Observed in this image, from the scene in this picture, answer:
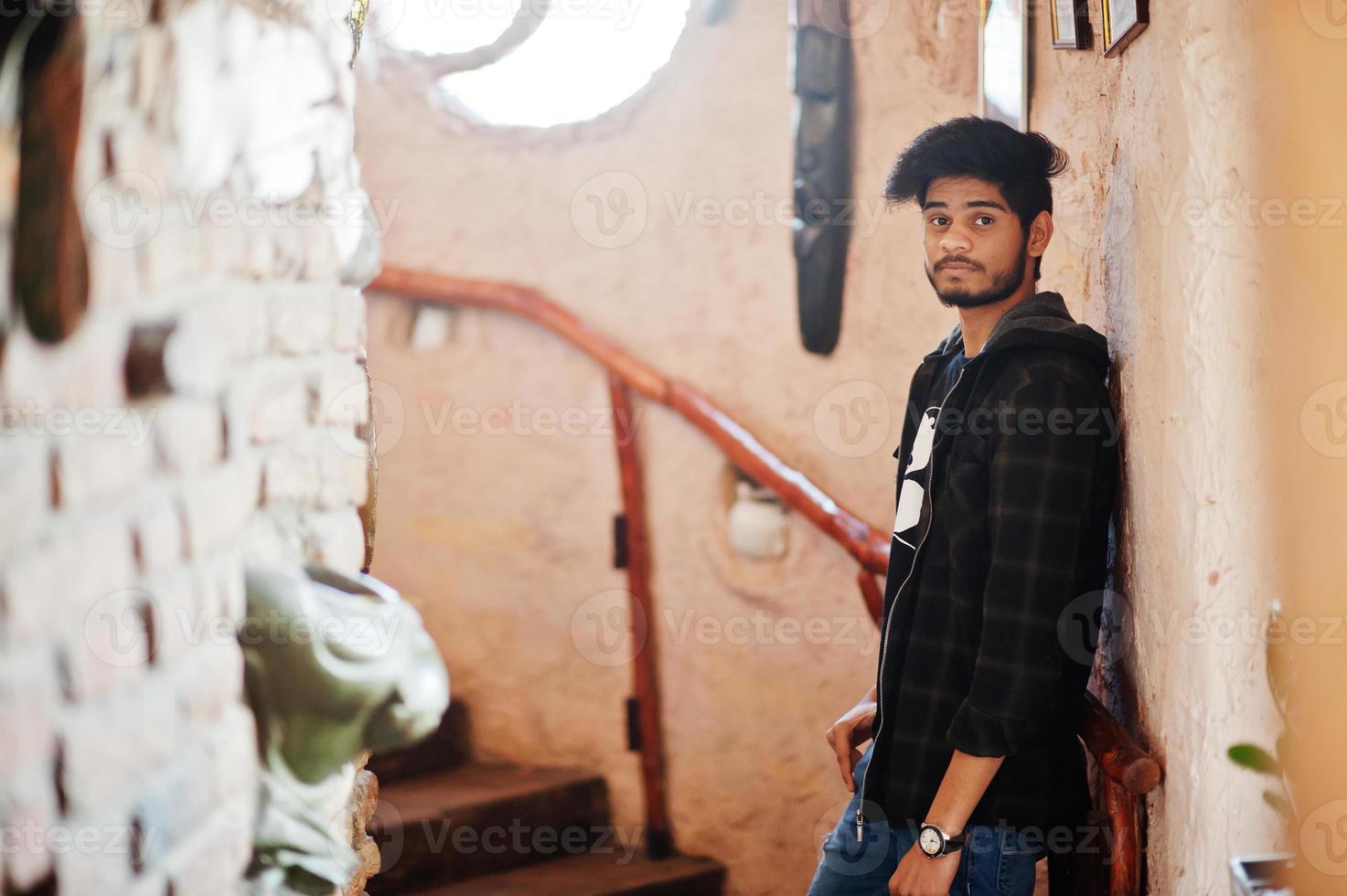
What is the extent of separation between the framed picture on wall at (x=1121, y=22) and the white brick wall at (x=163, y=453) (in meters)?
0.88

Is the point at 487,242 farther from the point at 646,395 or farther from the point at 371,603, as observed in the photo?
the point at 371,603

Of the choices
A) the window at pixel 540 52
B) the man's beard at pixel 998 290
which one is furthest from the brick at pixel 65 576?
the window at pixel 540 52

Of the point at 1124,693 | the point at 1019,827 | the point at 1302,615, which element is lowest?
the point at 1019,827

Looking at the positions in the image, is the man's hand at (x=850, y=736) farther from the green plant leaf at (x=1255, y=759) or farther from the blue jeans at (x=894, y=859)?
the green plant leaf at (x=1255, y=759)

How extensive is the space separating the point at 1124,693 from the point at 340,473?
96cm

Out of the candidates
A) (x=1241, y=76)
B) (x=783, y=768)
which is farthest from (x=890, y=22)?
(x=783, y=768)

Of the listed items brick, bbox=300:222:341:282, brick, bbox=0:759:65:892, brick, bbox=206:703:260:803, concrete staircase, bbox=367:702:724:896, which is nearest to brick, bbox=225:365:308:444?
brick, bbox=300:222:341:282

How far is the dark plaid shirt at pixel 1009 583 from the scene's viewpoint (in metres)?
1.27

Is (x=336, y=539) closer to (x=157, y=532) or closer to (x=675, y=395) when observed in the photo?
(x=157, y=532)

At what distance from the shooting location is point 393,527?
311cm

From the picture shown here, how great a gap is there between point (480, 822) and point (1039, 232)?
1.92 m

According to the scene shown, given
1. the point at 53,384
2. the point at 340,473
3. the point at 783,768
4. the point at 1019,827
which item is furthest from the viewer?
the point at 783,768

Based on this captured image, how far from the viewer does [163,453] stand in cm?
85

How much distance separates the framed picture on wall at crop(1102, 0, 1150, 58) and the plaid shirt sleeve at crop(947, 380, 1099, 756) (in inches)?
16.2
